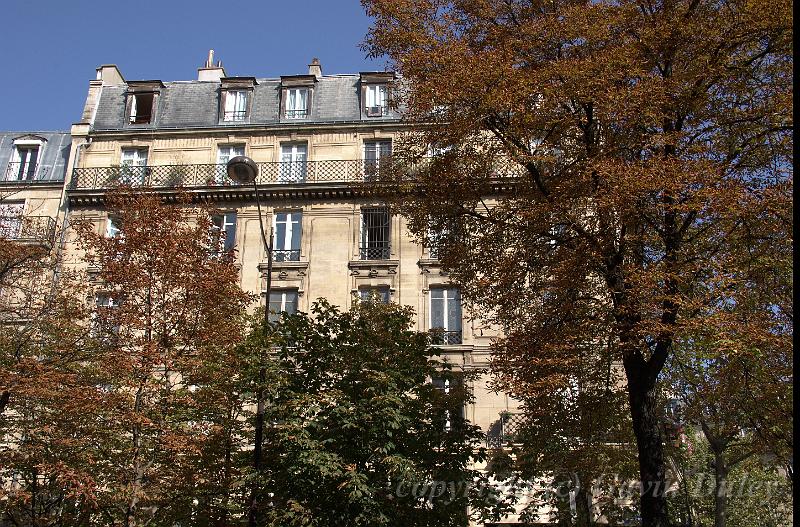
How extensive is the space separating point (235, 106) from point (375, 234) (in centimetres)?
800

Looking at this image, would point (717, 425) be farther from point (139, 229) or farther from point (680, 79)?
point (139, 229)

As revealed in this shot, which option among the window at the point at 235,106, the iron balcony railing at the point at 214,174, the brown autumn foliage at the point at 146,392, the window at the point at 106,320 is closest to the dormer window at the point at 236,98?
the window at the point at 235,106

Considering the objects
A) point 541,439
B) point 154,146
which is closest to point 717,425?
point 541,439

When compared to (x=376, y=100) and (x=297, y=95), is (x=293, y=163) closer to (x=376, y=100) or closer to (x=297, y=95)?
(x=297, y=95)

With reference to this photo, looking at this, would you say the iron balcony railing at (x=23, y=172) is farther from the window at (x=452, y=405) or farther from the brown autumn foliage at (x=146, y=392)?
the window at (x=452, y=405)

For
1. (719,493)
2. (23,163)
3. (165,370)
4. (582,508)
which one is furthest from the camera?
(23,163)

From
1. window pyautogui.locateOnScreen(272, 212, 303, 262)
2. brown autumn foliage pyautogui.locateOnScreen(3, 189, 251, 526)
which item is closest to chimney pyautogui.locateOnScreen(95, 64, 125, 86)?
window pyautogui.locateOnScreen(272, 212, 303, 262)

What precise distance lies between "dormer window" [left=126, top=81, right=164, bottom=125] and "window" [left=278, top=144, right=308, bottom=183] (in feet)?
18.6

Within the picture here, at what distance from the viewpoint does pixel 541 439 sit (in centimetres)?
1745

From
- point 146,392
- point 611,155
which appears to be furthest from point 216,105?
point 611,155

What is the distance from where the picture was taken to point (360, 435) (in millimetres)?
15453

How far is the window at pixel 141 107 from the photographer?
3097 centimetres

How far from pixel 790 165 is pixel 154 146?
73.7ft

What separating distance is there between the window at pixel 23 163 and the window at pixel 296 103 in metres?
9.93
